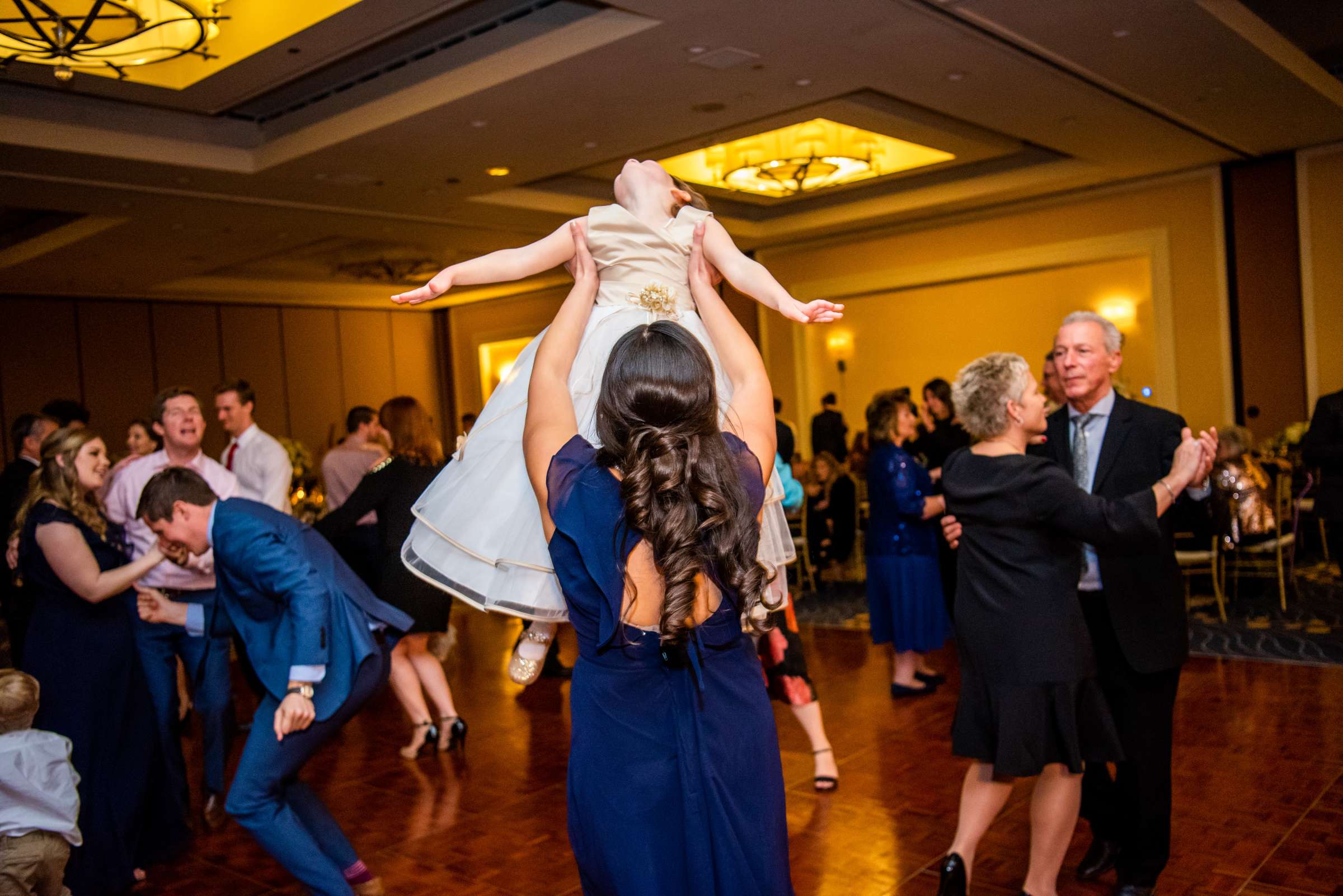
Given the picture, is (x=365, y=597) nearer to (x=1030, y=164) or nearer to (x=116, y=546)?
(x=116, y=546)

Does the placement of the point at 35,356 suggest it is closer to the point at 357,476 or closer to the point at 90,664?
the point at 357,476

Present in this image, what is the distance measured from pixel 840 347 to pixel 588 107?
7.31m

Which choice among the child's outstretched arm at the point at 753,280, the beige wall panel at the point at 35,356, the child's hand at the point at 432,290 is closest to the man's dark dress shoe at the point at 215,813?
the child's hand at the point at 432,290

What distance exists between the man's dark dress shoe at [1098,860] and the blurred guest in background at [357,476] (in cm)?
337

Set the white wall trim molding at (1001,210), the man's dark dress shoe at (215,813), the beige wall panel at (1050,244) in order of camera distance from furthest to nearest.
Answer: the white wall trim molding at (1001,210) → the beige wall panel at (1050,244) → the man's dark dress shoe at (215,813)

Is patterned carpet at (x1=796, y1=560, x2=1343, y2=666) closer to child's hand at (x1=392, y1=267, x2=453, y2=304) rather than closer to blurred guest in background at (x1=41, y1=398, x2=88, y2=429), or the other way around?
blurred guest in background at (x1=41, y1=398, x2=88, y2=429)

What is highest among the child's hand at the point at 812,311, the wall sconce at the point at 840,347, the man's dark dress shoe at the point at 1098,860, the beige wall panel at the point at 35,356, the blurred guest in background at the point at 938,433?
the beige wall panel at the point at 35,356

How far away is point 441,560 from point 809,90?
18.1 ft

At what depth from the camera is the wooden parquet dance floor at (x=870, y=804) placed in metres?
3.20

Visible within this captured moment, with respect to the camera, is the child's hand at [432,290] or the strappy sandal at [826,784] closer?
the child's hand at [432,290]

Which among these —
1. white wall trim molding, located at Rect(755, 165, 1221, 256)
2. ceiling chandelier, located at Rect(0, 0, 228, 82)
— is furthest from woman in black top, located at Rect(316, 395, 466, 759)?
white wall trim molding, located at Rect(755, 165, 1221, 256)

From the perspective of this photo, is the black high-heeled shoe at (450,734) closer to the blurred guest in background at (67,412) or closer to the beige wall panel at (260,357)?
the blurred guest in background at (67,412)

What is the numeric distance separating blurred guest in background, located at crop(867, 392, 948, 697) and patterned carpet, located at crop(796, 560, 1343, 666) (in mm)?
1555

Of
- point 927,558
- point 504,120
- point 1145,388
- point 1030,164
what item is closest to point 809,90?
point 504,120
